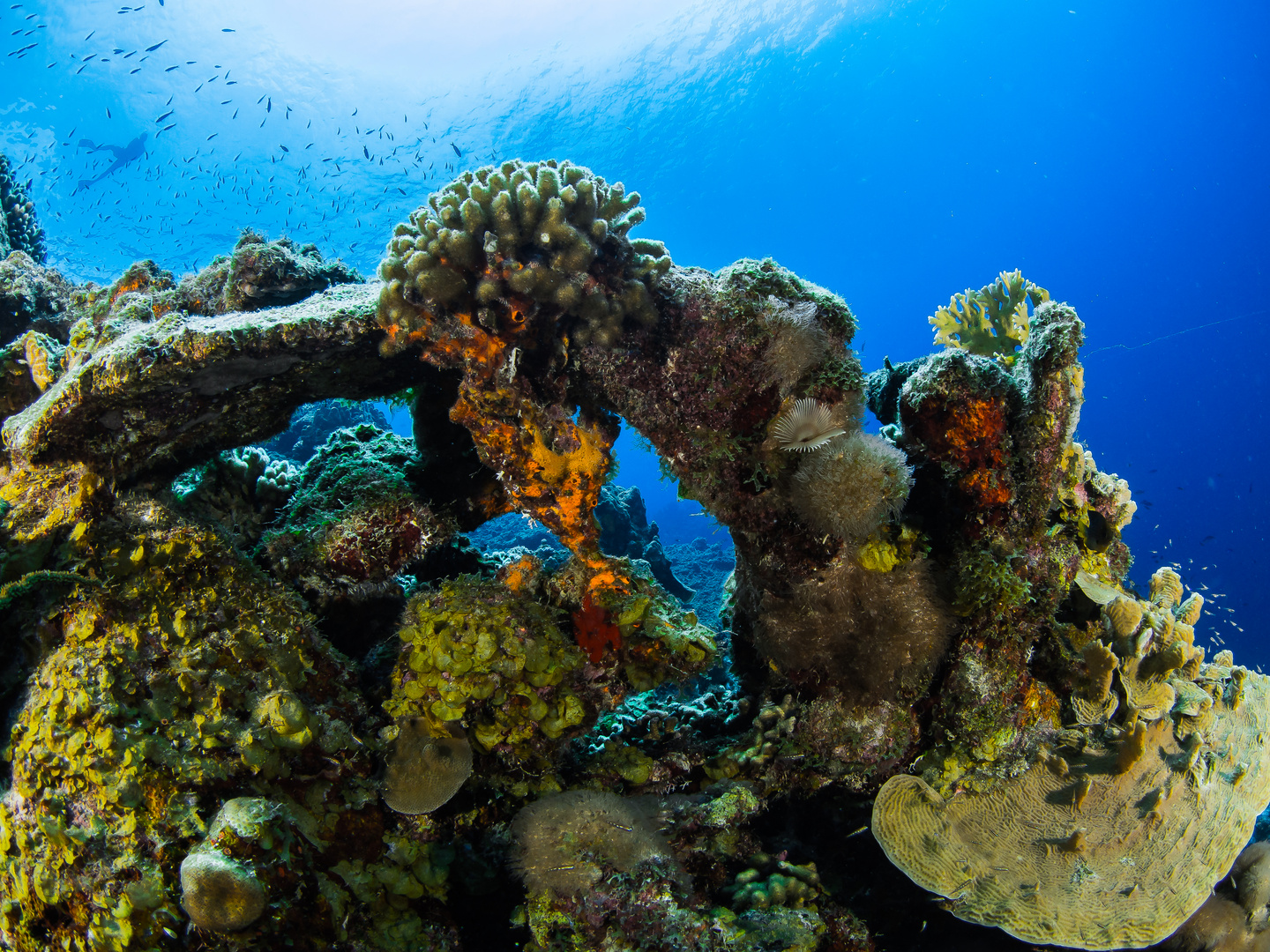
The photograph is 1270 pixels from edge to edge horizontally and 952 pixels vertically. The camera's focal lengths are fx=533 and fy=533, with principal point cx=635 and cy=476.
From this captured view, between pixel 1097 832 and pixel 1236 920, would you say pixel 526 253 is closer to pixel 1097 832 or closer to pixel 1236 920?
pixel 1097 832

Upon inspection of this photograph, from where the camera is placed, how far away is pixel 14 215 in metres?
7.24

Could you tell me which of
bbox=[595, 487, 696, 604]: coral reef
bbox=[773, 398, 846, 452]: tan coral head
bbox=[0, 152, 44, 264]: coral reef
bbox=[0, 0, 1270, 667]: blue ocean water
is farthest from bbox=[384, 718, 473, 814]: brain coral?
bbox=[0, 0, 1270, 667]: blue ocean water

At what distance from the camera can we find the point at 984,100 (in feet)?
272

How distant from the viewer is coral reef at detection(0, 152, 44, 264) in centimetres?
709

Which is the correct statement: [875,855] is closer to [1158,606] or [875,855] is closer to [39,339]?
[1158,606]

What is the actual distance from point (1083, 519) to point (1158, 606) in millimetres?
673

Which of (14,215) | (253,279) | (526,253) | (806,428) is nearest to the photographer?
(806,428)

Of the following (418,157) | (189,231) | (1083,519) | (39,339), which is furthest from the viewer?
(189,231)

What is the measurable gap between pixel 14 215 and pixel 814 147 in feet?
301

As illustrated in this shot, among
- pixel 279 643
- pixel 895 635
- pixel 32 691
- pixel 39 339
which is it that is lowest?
pixel 32 691

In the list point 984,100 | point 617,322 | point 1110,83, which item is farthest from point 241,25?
point 1110,83

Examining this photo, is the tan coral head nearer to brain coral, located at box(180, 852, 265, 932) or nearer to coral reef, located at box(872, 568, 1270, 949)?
coral reef, located at box(872, 568, 1270, 949)

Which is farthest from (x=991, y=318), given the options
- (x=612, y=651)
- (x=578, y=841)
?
(x=578, y=841)

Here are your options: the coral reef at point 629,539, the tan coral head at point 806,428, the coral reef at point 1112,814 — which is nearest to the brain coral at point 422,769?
the coral reef at point 1112,814
